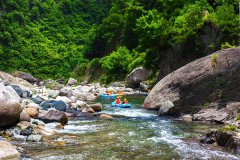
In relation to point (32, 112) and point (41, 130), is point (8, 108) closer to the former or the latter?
point (41, 130)

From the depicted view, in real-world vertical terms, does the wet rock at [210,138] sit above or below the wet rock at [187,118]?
below

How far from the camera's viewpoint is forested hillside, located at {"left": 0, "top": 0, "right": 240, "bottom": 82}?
25703 mm

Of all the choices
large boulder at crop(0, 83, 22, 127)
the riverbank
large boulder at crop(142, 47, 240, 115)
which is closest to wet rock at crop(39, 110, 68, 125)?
the riverbank

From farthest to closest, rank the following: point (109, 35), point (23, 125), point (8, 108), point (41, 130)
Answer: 1. point (109, 35)
2. point (23, 125)
3. point (41, 130)
4. point (8, 108)

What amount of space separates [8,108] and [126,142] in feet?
13.0

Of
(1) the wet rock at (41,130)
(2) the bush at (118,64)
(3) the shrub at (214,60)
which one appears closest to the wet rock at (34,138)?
(1) the wet rock at (41,130)

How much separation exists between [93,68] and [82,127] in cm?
4351

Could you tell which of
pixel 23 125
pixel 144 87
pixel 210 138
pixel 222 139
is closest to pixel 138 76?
pixel 144 87

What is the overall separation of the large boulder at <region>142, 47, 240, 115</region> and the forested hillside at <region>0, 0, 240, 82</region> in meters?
6.24

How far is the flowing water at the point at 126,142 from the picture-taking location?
8.93 metres

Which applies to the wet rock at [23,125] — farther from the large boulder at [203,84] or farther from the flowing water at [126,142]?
the large boulder at [203,84]

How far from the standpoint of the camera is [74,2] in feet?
288

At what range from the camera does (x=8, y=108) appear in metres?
11.3

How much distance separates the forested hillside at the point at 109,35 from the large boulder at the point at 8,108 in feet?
49.4
